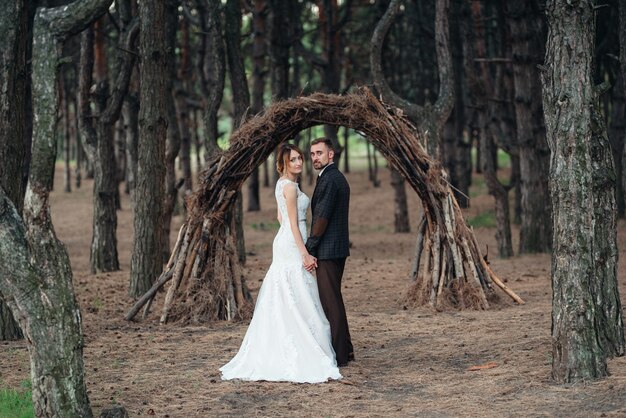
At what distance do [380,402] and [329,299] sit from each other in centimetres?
143

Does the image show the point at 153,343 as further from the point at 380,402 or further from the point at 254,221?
the point at 254,221

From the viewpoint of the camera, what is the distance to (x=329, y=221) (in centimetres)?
857

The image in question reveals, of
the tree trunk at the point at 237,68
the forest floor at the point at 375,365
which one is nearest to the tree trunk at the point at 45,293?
the forest floor at the point at 375,365

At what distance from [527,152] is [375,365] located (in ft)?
30.6

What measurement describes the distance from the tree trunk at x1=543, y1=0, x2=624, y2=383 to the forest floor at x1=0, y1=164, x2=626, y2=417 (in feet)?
0.87

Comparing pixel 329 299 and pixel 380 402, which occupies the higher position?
pixel 329 299

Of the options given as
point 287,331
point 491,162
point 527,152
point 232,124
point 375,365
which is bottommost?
point 375,365

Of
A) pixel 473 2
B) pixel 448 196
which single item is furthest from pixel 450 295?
pixel 473 2

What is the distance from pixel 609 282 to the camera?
298 inches

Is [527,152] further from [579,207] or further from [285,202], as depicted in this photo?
[579,207]

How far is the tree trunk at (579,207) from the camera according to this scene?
23.9ft

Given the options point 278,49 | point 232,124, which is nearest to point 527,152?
point 232,124

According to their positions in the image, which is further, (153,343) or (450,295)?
(450,295)

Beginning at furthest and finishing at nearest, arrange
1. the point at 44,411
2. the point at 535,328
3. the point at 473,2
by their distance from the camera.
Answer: the point at 473,2, the point at 535,328, the point at 44,411
